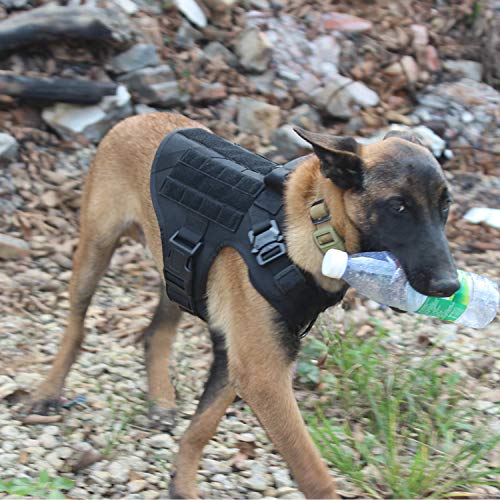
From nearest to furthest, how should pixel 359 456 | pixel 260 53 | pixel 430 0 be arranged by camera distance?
pixel 359 456 → pixel 260 53 → pixel 430 0

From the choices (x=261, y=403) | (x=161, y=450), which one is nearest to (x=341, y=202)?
(x=261, y=403)

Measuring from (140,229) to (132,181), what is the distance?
31 cm

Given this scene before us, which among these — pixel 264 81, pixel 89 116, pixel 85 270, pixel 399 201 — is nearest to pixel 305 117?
pixel 264 81

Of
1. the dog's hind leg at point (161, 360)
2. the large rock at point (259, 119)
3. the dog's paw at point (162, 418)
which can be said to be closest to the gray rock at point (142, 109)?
the large rock at point (259, 119)

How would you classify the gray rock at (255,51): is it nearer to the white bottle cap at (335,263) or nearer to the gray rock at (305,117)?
the gray rock at (305,117)

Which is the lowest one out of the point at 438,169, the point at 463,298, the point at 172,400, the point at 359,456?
the point at 172,400

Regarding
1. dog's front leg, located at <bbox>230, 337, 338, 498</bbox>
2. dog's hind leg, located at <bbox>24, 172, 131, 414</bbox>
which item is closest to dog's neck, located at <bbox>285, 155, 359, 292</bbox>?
dog's front leg, located at <bbox>230, 337, 338, 498</bbox>

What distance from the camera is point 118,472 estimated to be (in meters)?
3.91

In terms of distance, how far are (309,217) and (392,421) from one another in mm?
1248

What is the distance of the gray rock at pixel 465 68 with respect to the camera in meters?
8.74

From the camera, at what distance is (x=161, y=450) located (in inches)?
167

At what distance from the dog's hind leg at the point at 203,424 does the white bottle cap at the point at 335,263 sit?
85 centimetres

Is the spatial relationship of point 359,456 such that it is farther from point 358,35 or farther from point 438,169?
point 358,35

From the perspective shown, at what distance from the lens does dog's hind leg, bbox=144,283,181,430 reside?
4469 millimetres
